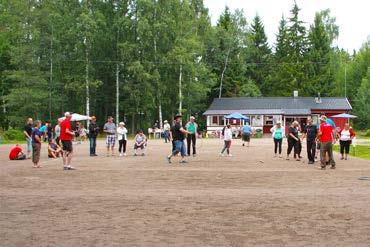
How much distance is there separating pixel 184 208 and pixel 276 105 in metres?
54.5

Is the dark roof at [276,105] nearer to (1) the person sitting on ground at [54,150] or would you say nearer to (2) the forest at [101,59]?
(2) the forest at [101,59]

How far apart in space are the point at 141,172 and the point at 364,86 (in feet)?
197

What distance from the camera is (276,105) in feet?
206

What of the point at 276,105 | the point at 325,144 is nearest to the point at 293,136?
the point at 325,144

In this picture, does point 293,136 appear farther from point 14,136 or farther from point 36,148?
point 14,136

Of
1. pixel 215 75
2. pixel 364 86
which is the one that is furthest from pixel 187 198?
pixel 364 86

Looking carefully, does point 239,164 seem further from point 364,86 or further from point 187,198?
point 364,86

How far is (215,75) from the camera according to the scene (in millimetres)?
70375

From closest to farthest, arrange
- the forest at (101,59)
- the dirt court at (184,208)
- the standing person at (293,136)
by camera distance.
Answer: the dirt court at (184,208), the standing person at (293,136), the forest at (101,59)

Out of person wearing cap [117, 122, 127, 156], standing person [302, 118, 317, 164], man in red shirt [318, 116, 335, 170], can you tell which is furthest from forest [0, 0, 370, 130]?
man in red shirt [318, 116, 335, 170]

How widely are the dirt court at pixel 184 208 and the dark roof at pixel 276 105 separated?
45.4 meters

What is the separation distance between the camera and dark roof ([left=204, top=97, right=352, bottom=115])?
61969 mm

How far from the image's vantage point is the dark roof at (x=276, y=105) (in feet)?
203

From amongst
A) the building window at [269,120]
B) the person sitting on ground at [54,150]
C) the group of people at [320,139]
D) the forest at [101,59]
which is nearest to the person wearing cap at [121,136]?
the person sitting on ground at [54,150]
